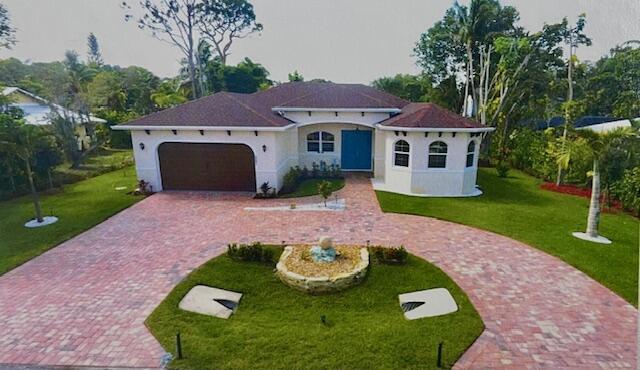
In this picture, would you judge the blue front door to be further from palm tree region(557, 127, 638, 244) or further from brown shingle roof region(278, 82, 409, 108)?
palm tree region(557, 127, 638, 244)

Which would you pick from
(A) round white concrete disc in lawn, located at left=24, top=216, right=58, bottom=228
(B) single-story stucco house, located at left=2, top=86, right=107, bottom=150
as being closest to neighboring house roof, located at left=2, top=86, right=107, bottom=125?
(B) single-story stucco house, located at left=2, top=86, right=107, bottom=150

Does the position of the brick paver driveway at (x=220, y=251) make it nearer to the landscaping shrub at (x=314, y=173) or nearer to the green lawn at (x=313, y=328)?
the green lawn at (x=313, y=328)

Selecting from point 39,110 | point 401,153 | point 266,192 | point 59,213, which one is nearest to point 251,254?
point 266,192

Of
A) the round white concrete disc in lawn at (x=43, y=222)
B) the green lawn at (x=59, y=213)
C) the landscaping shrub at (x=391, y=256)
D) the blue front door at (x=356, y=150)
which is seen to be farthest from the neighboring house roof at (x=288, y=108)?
the landscaping shrub at (x=391, y=256)

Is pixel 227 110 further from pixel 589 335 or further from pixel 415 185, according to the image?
pixel 589 335

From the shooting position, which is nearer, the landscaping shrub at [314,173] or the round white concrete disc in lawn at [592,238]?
the round white concrete disc in lawn at [592,238]

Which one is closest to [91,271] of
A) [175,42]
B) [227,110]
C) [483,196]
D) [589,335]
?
[227,110]
